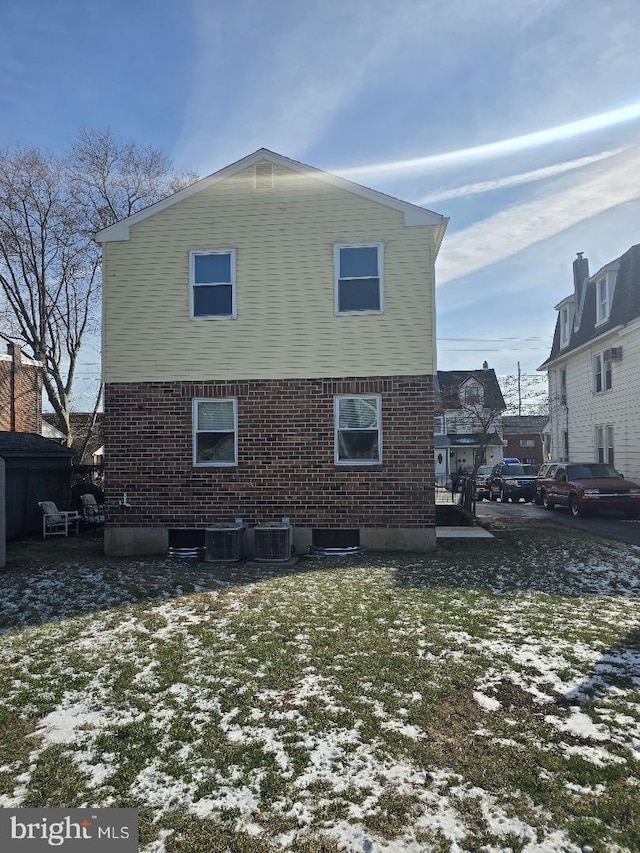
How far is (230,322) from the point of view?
36.4ft

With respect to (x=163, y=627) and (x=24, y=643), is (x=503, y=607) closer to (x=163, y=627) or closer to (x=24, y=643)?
(x=163, y=627)

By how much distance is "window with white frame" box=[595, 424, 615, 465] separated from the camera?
834 inches

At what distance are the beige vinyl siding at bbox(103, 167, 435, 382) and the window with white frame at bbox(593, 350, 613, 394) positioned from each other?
12908 mm

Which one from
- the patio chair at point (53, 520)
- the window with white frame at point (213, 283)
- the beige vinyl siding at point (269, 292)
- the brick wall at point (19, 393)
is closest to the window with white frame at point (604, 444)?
the beige vinyl siding at point (269, 292)

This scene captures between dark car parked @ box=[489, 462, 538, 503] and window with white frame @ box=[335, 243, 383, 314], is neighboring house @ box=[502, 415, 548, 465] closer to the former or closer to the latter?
dark car parked @ box=[489, 462, 538, 503]

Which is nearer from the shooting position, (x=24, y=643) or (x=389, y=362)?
(x=24, y=643)

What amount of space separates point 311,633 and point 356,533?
16.5 ft

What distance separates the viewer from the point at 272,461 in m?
10.9

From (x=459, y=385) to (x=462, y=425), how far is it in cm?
428

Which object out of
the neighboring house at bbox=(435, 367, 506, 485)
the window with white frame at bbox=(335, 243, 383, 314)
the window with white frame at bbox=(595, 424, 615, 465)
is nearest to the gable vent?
the window with white frame at bbox=(335, 243, 383, 314)

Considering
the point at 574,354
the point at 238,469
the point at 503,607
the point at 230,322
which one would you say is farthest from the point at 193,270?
the point at 574,354

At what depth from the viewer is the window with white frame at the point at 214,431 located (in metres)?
11.1

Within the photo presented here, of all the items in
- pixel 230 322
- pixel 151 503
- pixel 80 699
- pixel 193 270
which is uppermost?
pixel 193 270

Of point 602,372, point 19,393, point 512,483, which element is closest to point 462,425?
point 512,483
